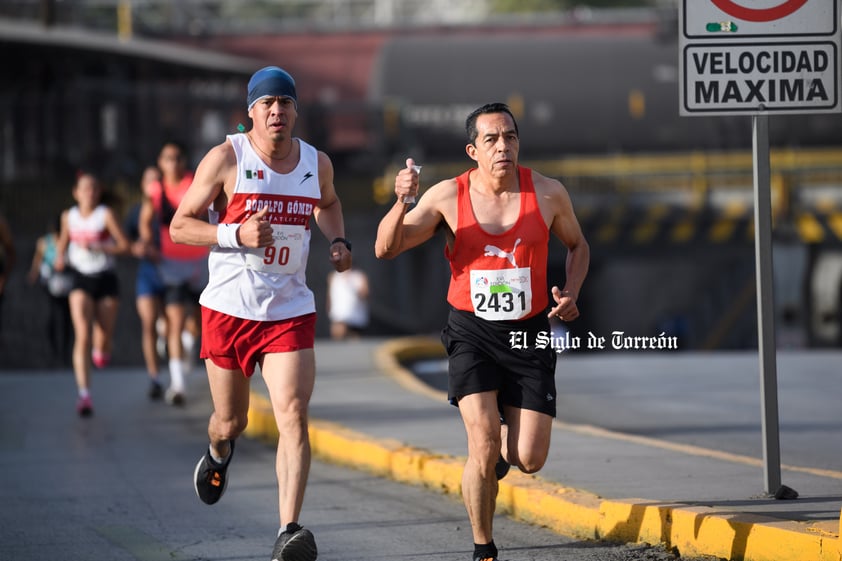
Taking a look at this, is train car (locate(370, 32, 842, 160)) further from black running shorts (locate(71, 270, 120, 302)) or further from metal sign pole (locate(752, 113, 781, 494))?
metal sign pole (locate(752, 113, 781, 494))

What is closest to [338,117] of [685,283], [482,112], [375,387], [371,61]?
[371,61]

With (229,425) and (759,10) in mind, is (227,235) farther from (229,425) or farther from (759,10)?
A: (759,10)

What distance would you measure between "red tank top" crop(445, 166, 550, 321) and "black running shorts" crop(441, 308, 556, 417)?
6 centimetres

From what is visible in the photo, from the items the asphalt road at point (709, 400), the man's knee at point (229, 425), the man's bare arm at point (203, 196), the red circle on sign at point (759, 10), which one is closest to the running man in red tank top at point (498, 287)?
the man's bare arm at point (203, 196)

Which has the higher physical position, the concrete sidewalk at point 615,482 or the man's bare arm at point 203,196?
the man's bare arm at point 203,196

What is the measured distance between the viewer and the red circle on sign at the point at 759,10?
24.0ft

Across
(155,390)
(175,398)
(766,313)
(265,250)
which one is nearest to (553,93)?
(155,390)

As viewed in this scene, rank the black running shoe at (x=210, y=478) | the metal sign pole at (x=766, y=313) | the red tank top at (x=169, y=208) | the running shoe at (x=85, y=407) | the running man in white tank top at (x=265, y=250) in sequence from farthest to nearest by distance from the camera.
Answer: the running shoe at (x=85, y=407)
the red tank top at (x=169, y=208)
the black running shoe at (x=210, y=478)
the metal sign pole at (x=766, y=313)
the running man in white tank top at (x=265, y=250)

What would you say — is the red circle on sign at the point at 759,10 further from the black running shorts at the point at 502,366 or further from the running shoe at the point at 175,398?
the running shoe at the point at 175,398

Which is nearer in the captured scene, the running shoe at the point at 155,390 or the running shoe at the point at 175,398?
the running shoe at the point at 175,398

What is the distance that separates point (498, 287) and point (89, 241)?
7.15 meters

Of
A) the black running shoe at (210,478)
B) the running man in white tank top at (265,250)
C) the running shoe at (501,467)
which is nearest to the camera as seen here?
the running man in white tank top at (265,250)

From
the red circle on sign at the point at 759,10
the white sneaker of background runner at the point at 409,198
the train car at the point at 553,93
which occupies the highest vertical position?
the train car at the point at 553,93

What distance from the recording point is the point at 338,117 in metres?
33.6
